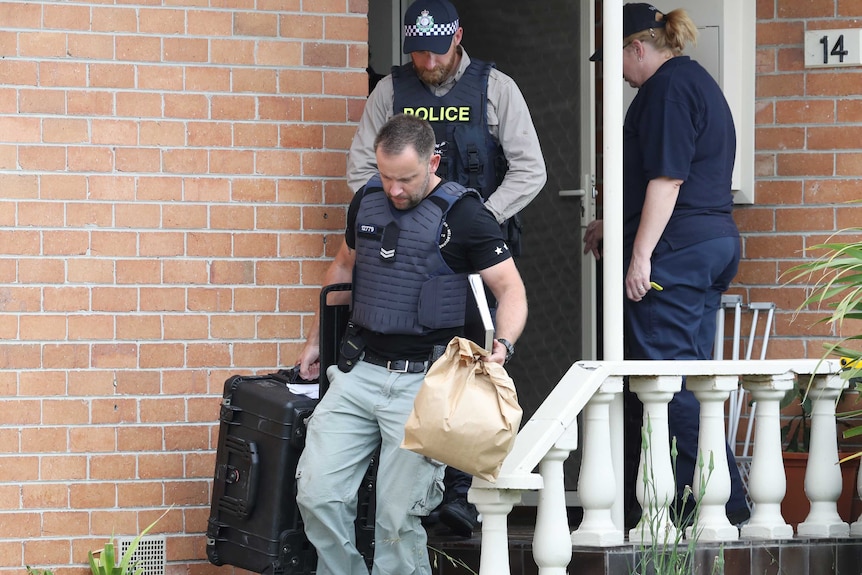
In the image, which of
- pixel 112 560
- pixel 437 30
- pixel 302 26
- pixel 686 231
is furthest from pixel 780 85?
pixel 112 560

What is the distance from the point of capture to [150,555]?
5.01 metres

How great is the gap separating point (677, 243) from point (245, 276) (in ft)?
5.35

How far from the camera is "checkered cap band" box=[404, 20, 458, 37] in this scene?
479 cm

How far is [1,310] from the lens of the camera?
488 cm

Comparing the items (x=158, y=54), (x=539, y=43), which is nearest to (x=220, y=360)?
(x=158, y=54)

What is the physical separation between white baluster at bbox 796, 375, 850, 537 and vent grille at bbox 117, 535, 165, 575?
234 cm

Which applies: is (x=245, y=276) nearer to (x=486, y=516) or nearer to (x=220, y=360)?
(x=220, y=360)

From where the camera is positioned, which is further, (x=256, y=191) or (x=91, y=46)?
(x=256, y=191)

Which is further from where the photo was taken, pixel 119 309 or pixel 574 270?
pixel 574 270

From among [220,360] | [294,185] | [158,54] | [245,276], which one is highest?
[158,54]

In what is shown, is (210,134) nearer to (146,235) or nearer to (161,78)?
(161,78)

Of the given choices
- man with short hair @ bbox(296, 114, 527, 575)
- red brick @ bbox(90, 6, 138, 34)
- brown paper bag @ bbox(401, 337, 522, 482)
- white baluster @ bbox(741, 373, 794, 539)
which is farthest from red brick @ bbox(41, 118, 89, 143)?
white baluster @ bbox(741, 373, 794, 539)

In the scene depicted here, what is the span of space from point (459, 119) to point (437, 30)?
0.33 meters

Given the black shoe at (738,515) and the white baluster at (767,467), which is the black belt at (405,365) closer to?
the white baluster at (767,467)
